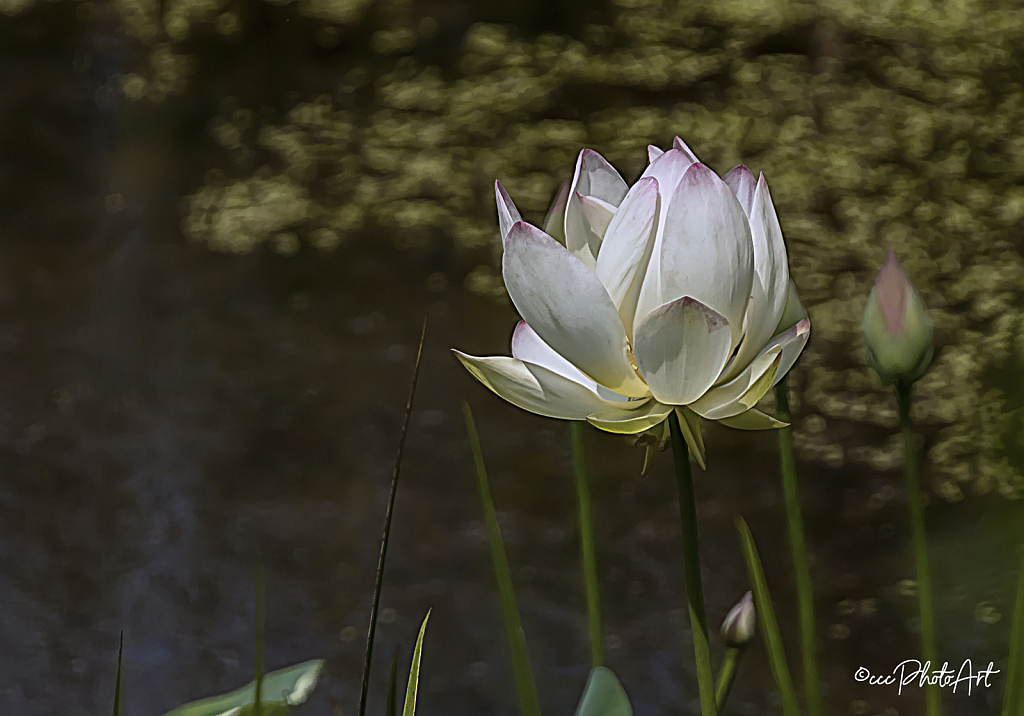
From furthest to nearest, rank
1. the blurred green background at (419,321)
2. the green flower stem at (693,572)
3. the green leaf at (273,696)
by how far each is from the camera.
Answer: the blurred green background at (419,321), the green leaf at (273,696), the green flower stem at (693,572)

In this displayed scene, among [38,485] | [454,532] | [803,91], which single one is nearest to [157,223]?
[38,485]

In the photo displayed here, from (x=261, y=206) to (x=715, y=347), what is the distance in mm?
730

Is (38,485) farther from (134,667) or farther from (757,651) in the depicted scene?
(757,651)

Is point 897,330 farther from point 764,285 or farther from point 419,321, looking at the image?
point 419,321

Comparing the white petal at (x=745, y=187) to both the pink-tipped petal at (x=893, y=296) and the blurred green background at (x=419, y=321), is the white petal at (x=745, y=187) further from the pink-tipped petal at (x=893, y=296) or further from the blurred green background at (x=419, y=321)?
the blurred green background at (x=419, y=321)

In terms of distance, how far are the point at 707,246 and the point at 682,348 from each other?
2 centimetres

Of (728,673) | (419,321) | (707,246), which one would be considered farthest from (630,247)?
(419,321)

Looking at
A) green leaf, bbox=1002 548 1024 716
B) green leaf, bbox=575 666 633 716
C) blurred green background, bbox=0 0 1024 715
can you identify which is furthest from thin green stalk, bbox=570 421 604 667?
blurred green background, bbox=0 0 1024 715

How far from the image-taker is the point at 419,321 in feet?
2.41

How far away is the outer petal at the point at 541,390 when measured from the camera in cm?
14

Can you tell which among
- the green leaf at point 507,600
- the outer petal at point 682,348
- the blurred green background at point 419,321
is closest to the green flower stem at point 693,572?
the outer petal at point 682,348

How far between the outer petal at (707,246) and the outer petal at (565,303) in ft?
0.05

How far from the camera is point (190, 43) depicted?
78cm

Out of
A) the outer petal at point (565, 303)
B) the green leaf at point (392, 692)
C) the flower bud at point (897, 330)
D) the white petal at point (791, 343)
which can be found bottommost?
the green leaf at point (392, 692)
